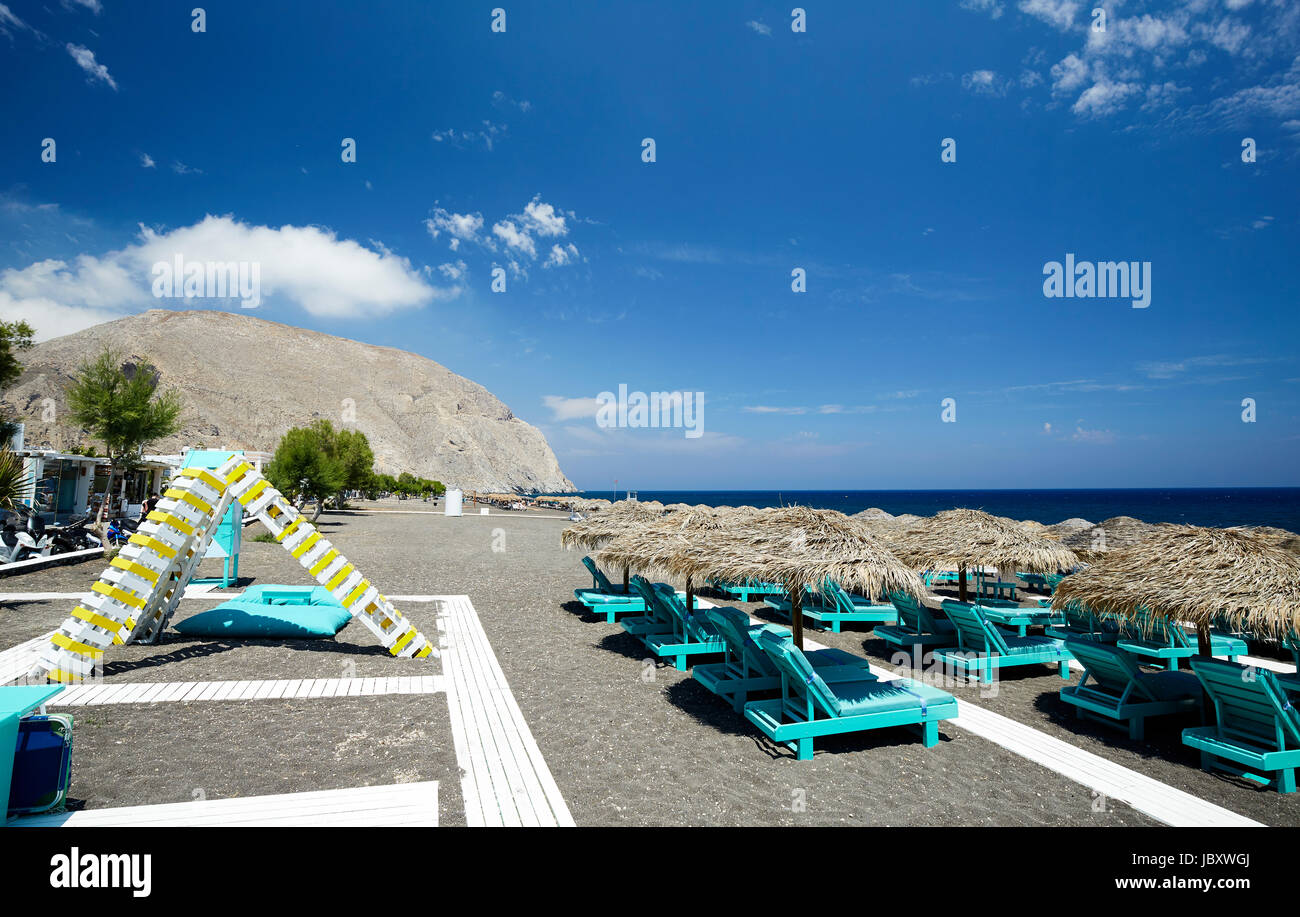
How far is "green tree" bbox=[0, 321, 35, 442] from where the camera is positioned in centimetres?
2034

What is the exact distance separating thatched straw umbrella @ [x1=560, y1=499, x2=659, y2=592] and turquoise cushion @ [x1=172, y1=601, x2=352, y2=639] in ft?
13.8

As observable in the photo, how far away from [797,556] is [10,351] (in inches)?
1117

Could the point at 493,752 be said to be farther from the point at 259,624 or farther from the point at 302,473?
the point at 302,473

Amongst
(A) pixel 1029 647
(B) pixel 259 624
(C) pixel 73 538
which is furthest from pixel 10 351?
(A) pixel 1029 647

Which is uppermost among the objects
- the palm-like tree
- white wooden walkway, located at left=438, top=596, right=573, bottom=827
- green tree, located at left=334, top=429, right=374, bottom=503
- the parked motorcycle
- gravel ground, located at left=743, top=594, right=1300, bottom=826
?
green tree, located at left=334, top=429, right=374, bottom=503

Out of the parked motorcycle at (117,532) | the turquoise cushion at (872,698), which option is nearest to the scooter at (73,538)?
the parked motorcycle at (117,532)

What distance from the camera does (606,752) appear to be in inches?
215

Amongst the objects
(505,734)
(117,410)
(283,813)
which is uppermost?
(117,410)

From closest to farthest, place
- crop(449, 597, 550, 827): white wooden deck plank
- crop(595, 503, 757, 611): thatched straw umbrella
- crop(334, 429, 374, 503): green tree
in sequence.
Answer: crop(449, 597, 550, 827): white wooden deck plank < crop(595, 503, 757, 611): thatched straw umbrella < crop(334, 429, 374, 503): green tree

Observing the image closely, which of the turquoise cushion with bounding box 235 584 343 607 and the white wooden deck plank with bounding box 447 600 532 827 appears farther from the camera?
the turquoise cushion with bounding box 235 584 343 607

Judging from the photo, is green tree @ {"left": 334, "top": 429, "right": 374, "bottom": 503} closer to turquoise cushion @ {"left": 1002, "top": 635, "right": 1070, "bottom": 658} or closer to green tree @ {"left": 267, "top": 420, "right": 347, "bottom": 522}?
green tree @ {"left": 267, "top": 420, "right": 347, "bottom": 522}

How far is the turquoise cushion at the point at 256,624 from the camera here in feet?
29.9

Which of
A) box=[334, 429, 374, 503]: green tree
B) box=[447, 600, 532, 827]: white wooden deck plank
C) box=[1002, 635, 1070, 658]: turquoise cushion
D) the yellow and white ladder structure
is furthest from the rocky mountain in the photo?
box=[1002, 635, 1070, 658]: turquoise cushion
